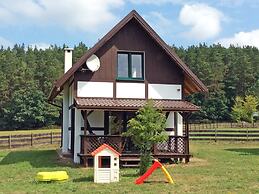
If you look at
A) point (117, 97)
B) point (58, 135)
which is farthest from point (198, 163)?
point (58, 135)

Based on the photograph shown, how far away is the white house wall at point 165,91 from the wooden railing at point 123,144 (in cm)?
219

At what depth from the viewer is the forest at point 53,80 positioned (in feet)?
234

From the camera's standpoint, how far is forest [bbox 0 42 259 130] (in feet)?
234

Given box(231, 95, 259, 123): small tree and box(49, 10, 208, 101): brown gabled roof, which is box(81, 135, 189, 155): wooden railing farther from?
box(231, 95, 259, 123): small tree

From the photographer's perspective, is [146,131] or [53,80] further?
[53,80]

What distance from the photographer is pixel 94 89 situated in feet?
63.7

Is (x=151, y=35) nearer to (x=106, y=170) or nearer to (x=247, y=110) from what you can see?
(x=106, y=170)

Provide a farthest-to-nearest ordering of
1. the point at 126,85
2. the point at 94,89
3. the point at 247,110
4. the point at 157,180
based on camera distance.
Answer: the point at 247,110 < the point at 126,85 < the point at 94,89 < the point at 157,180

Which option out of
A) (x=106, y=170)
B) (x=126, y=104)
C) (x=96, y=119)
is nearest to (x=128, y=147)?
(x=96, y=119)

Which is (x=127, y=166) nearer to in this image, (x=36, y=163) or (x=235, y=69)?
(x=36, y=163)

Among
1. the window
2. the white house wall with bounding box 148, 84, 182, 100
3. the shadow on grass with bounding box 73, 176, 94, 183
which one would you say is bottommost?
the shadow on grass with bounding box 73, 176, 94, 183

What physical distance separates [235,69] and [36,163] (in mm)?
75836

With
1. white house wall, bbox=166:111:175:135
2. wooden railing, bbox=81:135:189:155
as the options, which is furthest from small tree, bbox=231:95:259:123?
wooden railing, bbox=81:135:189:155

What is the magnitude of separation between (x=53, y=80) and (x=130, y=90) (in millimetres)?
61449
